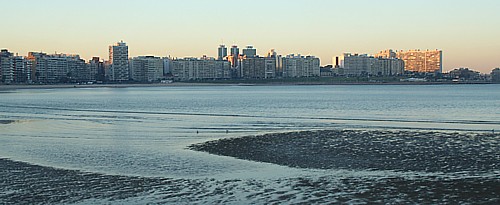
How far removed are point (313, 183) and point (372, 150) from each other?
26.8 ft

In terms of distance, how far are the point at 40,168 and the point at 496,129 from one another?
28071 mm

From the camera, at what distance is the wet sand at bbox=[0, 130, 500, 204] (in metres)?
16.8

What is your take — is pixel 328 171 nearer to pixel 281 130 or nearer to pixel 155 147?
pixel 155 147

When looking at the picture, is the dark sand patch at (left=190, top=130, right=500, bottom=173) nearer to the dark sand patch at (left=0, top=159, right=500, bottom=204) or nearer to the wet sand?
the wet sand

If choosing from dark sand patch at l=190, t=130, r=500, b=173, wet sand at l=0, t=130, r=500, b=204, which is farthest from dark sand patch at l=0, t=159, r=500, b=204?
dark sand patch at l=190, t=130, r=500, b=173

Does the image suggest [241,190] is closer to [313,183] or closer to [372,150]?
[313,183]

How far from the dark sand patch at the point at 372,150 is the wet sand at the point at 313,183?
4 cm

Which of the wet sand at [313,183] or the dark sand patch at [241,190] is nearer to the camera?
the dark sand patch at [241,190]

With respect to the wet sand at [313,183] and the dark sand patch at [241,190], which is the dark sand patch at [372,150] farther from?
the dark sand patch at [241,190]

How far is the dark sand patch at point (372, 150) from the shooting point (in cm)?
2252

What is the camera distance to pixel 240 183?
19281mm

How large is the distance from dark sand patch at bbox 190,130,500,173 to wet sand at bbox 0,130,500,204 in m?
0.04

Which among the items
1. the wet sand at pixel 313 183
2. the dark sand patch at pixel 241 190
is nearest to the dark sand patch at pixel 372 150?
the wet sand at pixel 313 183

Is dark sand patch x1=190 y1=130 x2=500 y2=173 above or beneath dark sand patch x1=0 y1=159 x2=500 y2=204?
above
